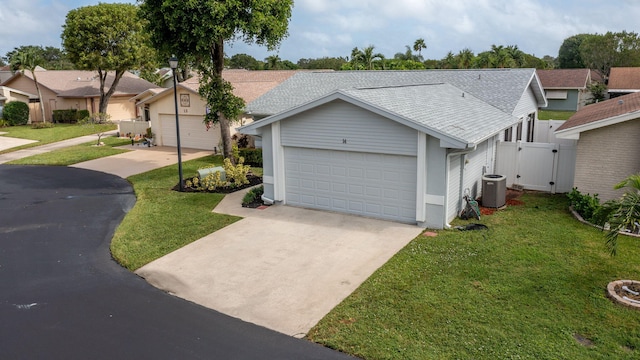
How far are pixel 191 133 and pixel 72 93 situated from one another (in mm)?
20076

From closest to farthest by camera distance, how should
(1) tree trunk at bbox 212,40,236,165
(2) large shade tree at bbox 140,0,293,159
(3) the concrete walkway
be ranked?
(2) large shade tree at bbox 140,0,293,159, (1) tree trunk at bbox 212,40,236,165, (3) the concrete walkway

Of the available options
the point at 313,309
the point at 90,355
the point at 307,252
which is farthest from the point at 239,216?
the point at 90,355

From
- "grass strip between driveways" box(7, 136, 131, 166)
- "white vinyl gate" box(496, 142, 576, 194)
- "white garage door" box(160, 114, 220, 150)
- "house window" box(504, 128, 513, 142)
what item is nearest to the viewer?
"white vinyl gate" box(496, 142, 576, 194)

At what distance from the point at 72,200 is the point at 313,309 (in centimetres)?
1206

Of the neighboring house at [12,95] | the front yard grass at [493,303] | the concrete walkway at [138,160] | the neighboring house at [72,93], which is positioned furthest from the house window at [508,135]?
the neighboring house at [12,95]

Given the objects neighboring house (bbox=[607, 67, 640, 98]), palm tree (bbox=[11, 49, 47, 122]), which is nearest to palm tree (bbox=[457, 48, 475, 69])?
neighboring house (bbox=[607, 67, 640, 98])

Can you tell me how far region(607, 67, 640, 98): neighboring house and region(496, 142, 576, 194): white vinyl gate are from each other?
Result: 3322 cm

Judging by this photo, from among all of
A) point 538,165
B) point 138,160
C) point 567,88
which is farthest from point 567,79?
point 138,160

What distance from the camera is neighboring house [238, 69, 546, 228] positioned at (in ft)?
41.6

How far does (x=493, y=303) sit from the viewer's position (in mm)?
8555

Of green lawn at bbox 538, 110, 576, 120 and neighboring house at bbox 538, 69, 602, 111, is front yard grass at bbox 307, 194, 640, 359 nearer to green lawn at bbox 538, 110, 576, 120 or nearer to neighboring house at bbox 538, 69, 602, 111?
green lawn at bbox 538, 110, 576, 120

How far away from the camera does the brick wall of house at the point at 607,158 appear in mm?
13273

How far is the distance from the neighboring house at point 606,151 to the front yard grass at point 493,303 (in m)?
2.53

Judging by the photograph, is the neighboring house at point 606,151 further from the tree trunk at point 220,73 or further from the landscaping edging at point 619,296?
the tree trunk at point 220,73
